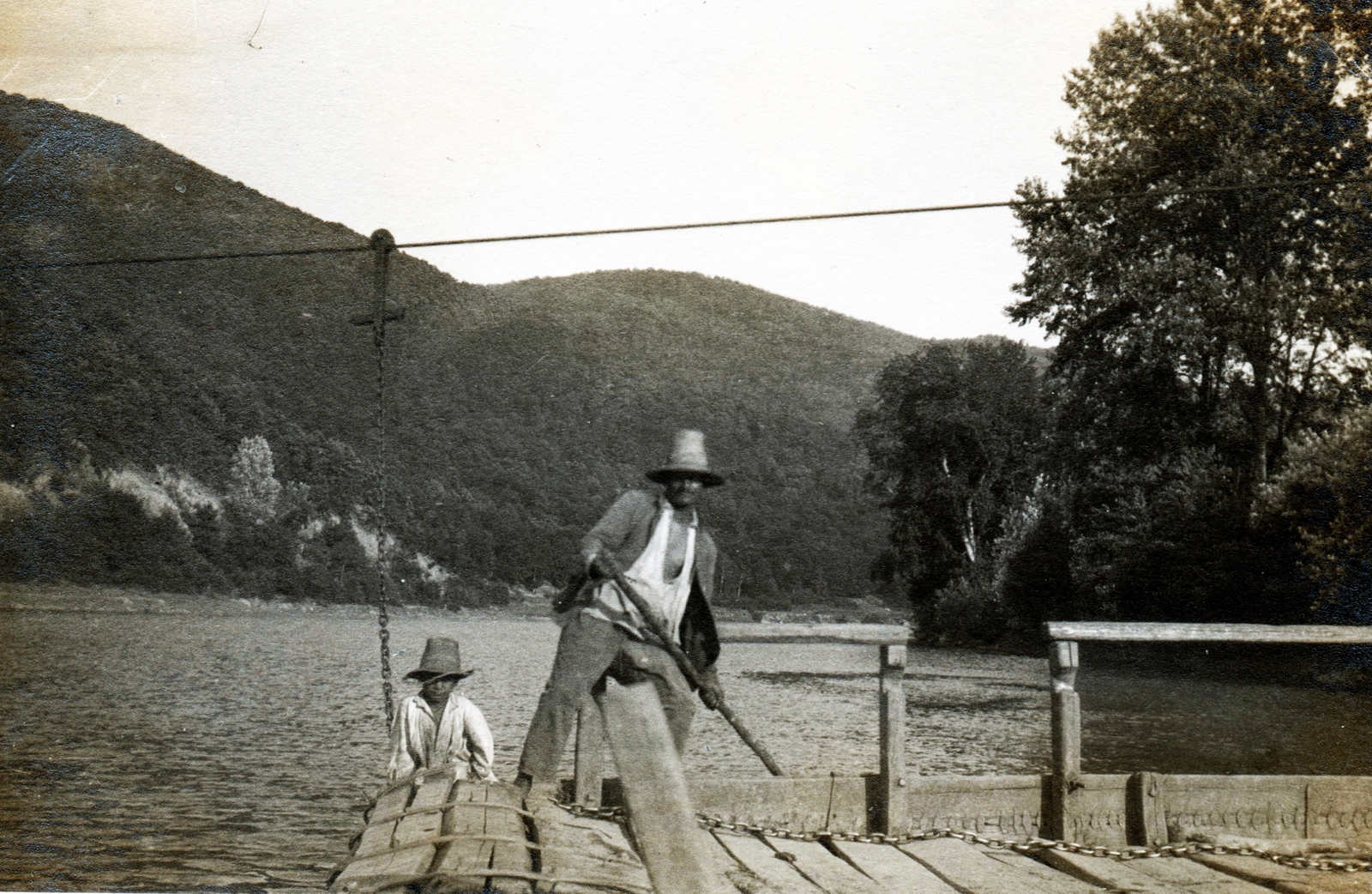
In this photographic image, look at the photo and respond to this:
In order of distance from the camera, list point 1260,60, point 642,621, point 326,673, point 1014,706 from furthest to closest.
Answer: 1. point 326,673
2. point 1014,706
3. point 1260,60
4. point 642,621

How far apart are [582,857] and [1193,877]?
2.63 m

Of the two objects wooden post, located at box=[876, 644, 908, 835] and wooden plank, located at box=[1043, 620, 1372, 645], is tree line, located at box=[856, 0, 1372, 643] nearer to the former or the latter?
wooden plank, located at box=[1043, 620, 1372, 645]

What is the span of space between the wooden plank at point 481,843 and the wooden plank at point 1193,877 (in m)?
2.70

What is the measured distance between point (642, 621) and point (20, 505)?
40218 mm

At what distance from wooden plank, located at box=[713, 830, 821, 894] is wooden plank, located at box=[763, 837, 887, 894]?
0.04 metres

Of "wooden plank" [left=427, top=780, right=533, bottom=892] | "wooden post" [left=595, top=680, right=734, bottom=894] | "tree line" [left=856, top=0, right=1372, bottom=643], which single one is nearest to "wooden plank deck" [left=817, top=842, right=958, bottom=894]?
"wooden post" [left=595, top=680, right=734, bottom=894]

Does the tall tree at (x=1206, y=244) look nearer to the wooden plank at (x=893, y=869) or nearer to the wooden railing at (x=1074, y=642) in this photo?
the wooden railing at (x=1074, y=642)

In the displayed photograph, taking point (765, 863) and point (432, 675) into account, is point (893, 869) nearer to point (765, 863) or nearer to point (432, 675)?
point (765, 863)

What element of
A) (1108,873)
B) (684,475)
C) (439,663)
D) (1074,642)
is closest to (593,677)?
(439,663)

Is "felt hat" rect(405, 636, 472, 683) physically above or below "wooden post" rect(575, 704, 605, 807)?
above

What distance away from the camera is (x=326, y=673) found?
30203mm

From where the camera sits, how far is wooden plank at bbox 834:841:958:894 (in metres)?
4.30

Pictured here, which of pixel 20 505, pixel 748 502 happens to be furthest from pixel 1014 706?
pixel 20 505

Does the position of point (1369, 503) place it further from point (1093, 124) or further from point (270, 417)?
point (270, 417)
